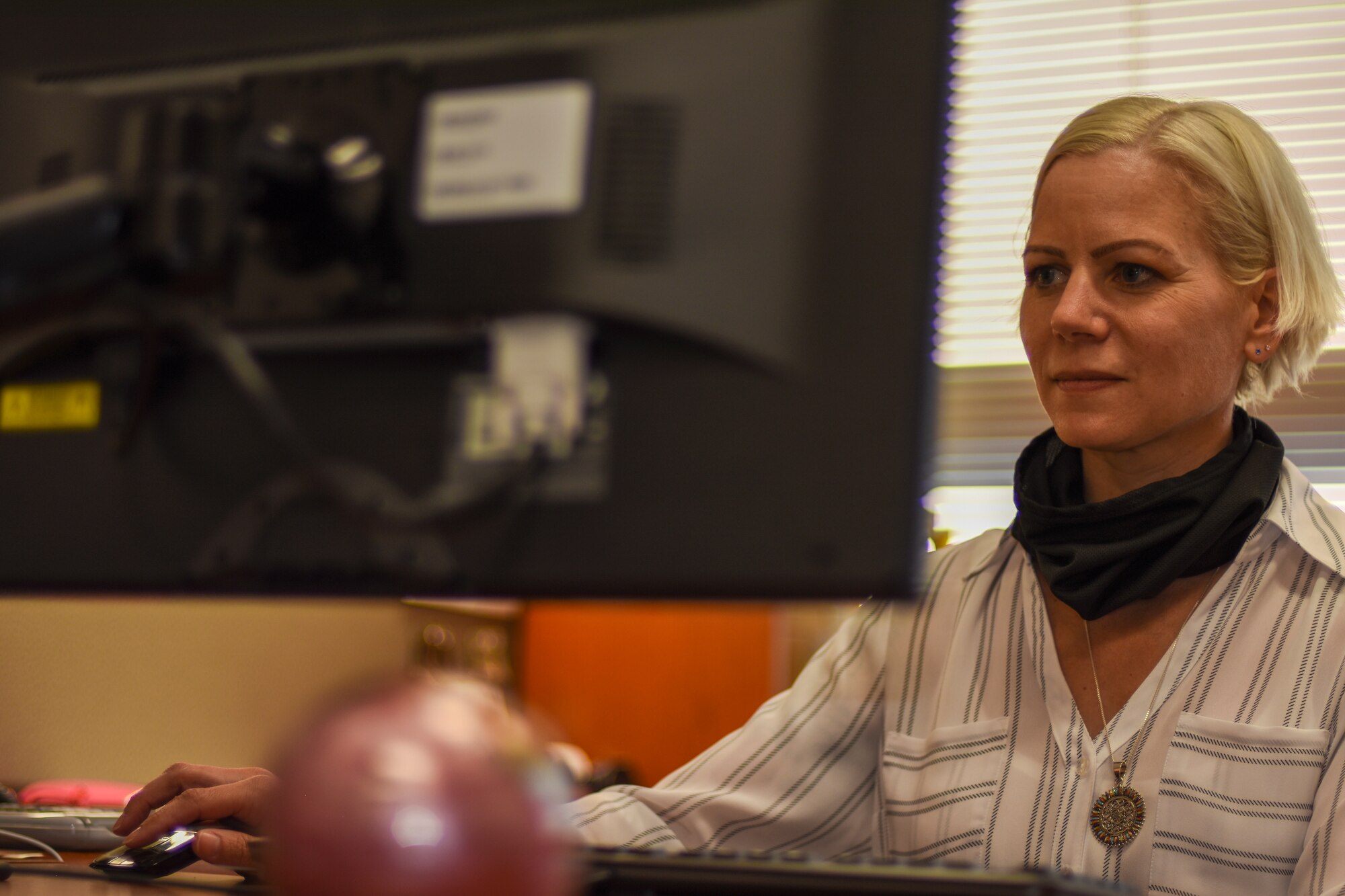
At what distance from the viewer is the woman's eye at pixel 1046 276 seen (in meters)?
1.13

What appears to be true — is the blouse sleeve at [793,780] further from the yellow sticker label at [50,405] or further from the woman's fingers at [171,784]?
the yellow sticker label at [50,405]

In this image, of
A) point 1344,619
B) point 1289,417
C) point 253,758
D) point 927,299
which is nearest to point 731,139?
point 927,299

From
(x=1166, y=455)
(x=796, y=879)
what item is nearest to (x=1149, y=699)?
(x=1166, y=455)

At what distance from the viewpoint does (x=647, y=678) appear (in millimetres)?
2355

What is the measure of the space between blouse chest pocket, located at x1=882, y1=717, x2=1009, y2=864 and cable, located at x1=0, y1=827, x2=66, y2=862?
683 mm

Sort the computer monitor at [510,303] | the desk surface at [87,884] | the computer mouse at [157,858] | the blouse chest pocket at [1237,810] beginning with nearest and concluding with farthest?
the computer monitor at [510,303] → the desk surface at [87,884] → the computer mouse at [157,858] → the blouse chest pocket at [1237,810]

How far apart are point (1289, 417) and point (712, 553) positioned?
78.1 inches

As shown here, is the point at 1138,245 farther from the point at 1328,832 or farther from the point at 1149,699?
the point at 1328,832

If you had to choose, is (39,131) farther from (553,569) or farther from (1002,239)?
(1002,239)

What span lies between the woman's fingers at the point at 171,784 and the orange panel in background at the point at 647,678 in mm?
1413

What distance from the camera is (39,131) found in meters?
0.61

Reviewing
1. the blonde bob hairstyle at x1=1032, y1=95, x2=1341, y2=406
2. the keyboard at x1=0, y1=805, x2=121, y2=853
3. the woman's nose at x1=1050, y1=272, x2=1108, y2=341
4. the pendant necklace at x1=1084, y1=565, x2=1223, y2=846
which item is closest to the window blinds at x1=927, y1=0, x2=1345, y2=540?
the blonde bob hairstyle at x1=1032, y1=95, x2=1341, y2=406

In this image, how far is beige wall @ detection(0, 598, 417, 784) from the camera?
4.09ft

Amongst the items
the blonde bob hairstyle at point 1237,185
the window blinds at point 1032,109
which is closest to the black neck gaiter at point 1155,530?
the blonde bob hairstyle at point 1237,185
